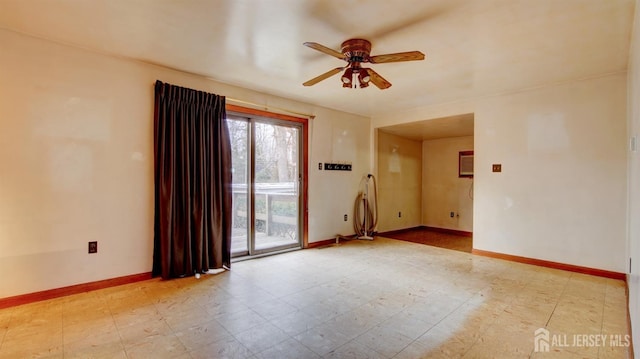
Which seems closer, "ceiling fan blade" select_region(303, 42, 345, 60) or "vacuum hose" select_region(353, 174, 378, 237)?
"ceiling fan blade" select_region(303, 42, 345, 60)

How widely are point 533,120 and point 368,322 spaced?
358 centimetres

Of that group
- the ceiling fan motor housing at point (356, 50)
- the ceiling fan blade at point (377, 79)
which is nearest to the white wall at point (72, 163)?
the ceiling fan motor housing at point (356, 50)

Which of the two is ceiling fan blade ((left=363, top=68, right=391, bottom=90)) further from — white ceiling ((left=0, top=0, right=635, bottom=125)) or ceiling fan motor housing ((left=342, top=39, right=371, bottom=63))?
white ceiling ((left=0, top=0, right=635, bottom=125))

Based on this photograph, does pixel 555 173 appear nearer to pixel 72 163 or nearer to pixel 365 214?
pixel 365 214

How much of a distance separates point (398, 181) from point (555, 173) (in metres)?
3.09

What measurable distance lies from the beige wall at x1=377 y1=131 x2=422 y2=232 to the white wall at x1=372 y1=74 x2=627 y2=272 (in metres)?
2.00

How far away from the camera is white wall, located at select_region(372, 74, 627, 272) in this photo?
141 inches

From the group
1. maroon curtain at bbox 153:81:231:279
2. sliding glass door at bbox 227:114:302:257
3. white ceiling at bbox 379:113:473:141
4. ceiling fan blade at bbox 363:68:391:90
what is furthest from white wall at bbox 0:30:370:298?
white ceiling at bbox 379:113:473:141

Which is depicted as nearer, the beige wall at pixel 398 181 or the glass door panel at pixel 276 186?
the glass door panel at pixel 276 186

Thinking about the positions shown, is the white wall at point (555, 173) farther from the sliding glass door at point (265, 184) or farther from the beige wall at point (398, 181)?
the sliding glass door at point (265, 184)

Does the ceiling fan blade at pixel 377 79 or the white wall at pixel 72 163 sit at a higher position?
the ceiling fan blade at pixel 377 79

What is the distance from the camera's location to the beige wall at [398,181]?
6.36 meters

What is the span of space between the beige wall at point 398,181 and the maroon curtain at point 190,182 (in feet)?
11.4

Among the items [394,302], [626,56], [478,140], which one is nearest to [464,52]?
[626,56]
